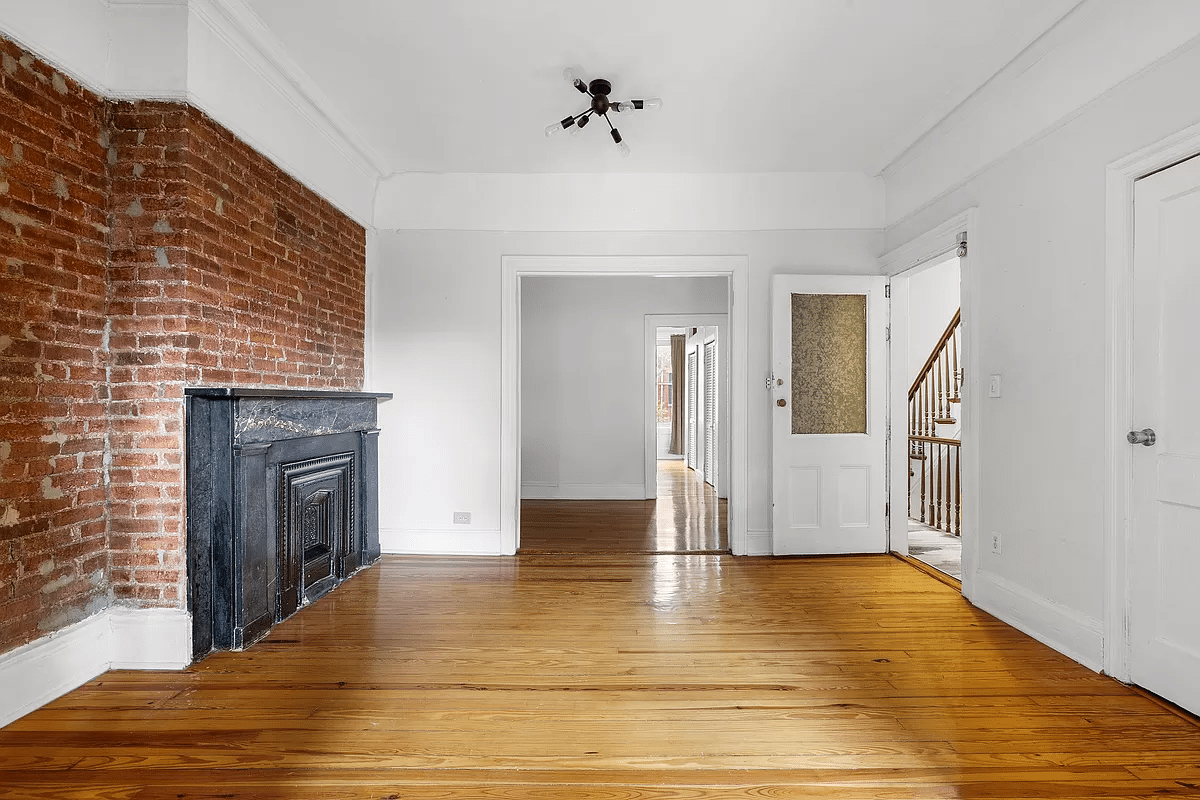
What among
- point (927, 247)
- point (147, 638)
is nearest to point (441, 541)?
point (147, 638)

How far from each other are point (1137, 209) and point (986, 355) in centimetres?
105

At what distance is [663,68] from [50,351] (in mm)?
2816

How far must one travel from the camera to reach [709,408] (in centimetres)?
866

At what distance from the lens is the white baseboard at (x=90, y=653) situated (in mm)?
2146

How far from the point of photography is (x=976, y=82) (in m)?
3.16

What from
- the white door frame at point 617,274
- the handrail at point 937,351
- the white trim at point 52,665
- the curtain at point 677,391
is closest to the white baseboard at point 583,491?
the white door frame at point 617,274

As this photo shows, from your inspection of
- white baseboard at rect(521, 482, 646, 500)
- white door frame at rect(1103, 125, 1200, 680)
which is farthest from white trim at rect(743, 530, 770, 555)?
white baseboard at rect(521, 482, 646, 500)

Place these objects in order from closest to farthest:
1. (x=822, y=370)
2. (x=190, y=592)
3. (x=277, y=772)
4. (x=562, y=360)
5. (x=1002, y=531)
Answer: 1. (x=277, y=772)
2. (x=190, y=592)
3. (x=1002, y=531)
4. (x=822, y=370)
5. (x=562, y=360)

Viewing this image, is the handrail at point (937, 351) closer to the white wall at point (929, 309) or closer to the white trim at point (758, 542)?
the white wall at point (929, 309)

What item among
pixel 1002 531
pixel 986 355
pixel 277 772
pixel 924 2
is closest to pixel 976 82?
pixel 924 2

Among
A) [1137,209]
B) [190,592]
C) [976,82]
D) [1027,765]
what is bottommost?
[1027,765]

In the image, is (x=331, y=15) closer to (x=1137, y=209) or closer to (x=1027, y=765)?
(x=1137, y=209)

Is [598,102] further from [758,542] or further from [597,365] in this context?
[597,365]

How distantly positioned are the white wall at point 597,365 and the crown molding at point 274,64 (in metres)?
3.16
